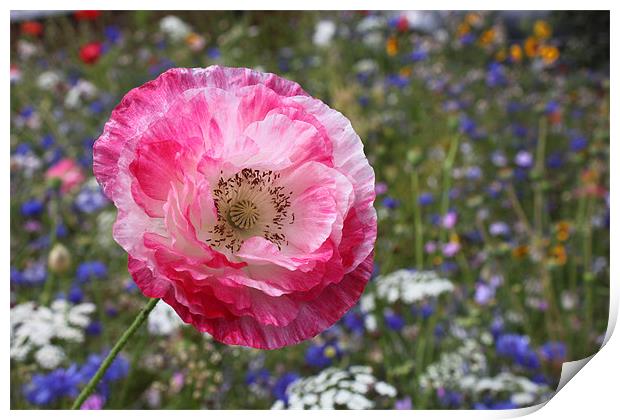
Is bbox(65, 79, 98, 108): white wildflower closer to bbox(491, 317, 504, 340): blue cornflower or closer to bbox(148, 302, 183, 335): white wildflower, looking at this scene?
bbox(148, 302, 183, 335): white wildflower

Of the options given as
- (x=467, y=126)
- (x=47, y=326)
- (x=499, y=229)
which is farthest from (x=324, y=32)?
(x=47, y=326)

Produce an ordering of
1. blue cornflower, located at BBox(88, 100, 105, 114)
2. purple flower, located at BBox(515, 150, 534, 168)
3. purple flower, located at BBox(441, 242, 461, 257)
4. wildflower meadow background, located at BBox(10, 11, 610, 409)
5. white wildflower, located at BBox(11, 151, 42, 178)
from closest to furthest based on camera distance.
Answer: wildflower meadow background, located at BBox(10, 11, 610, 409), purple flower, located at BBox(441, 242, 461, 257), white wildflower, located at BBox(11, 151, 42, 178), purple flower, located at BBox(515, 150, 534, 168), blue cornflower, located at BBox(88, 100, 105, 114)

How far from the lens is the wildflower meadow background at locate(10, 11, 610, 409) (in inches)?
27.4

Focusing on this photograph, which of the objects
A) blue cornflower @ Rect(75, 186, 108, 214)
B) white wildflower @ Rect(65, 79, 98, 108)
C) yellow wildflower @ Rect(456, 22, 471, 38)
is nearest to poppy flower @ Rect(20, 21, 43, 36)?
white wildflower @ Rect(65, 79, 98, 108)

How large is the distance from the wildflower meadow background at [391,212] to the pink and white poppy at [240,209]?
0.27 metres

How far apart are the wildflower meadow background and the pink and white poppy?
0.27 metres

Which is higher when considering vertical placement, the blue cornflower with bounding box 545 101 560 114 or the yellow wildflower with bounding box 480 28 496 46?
the yellow wildflower with bounding box 480 28 496 46

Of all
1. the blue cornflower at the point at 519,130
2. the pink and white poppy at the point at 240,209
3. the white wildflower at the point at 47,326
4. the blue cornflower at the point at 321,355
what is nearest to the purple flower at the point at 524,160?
the blue cornflower at the point at 519,130

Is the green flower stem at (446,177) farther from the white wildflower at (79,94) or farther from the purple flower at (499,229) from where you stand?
the white wildflower at (79,94)

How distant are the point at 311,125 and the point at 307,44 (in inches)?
46.8

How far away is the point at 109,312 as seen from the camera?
83 cm
